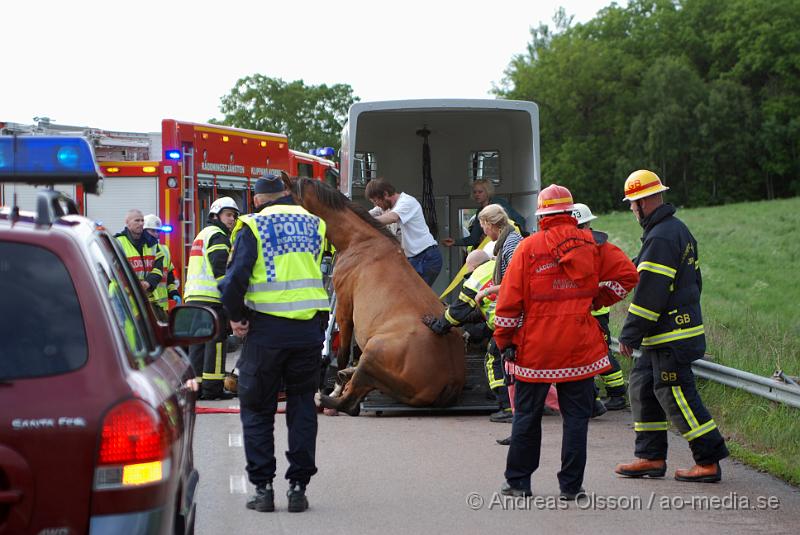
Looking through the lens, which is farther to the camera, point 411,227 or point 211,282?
point 411,227

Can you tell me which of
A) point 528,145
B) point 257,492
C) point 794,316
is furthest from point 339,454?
point 794,316

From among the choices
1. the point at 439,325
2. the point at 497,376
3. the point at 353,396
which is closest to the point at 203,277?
the point at 353,396

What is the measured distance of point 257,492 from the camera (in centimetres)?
689

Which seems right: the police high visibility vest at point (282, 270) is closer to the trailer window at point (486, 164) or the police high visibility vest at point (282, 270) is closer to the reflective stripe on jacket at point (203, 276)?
the reflective stripe on jacket at point (203, 276)

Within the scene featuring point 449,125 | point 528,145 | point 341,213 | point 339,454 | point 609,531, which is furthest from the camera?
point 449,125

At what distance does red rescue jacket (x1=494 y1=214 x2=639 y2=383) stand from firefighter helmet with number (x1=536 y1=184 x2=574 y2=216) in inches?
5.3

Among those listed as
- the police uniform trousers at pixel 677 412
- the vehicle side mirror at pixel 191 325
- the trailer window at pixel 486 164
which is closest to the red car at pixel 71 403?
the vehicle side mirror at pixel 191 325

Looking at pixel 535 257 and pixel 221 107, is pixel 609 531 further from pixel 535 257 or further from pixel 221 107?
pixel 221 107

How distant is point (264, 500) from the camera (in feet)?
22.4

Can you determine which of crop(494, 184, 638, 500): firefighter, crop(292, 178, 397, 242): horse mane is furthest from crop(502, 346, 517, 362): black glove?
crop(292, 178, 397, 242): horse mane

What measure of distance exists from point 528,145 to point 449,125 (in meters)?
1.64

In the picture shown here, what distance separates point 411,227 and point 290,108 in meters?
68.3

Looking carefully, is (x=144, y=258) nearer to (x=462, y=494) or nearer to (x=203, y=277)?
(x=203, y=277)

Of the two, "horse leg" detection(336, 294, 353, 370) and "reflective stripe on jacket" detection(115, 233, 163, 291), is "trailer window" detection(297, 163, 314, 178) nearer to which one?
"reflective stripe on jacket" detection(115, 233, 163, 291)
